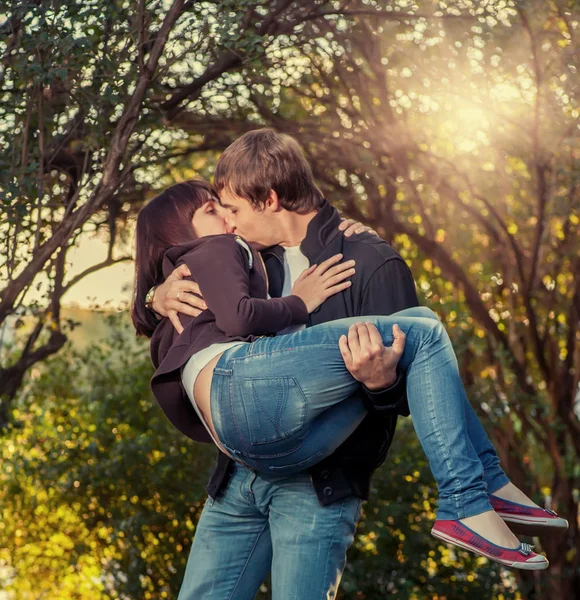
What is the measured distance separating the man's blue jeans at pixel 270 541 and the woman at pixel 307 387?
0.16 meters

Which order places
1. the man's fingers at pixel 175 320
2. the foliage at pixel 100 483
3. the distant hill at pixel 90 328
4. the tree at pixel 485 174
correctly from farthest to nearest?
the distant hill at pixel 90 328 < the foliage at pixel 100 483 < the tree at pixel 485 174 < the man's fingers at pixel 175 320

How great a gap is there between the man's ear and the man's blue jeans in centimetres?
74

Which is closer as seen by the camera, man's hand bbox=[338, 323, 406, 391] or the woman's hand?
man's hand bbox=[338, 323, 406, 391]

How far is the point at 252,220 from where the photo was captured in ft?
8.36

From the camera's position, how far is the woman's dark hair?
2.71 metres

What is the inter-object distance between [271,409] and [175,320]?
49cm

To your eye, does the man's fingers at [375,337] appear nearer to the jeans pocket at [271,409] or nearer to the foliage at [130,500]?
the jeans pocket at [271,409]

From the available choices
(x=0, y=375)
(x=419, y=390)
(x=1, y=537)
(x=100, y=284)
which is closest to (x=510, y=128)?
(x=100, y=284)

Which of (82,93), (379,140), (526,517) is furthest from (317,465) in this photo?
(379,140)

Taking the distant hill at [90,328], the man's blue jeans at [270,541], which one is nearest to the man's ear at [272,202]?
the man's blue jeans at [270,541]

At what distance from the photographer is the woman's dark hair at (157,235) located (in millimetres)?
2713

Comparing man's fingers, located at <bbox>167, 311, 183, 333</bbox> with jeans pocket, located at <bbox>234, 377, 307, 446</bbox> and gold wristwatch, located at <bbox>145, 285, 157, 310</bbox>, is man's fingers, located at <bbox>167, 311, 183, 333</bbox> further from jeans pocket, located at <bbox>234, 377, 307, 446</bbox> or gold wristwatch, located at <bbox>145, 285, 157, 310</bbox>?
jeans pocket, located at <bbox>234, 377, 307, 446</bbox>

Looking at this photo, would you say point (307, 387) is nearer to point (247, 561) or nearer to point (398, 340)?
point (398, 340)


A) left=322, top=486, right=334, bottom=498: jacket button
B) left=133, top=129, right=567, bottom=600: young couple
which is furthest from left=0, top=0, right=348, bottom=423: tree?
left=322, top=486, right=334, bottom=498: jacket button
